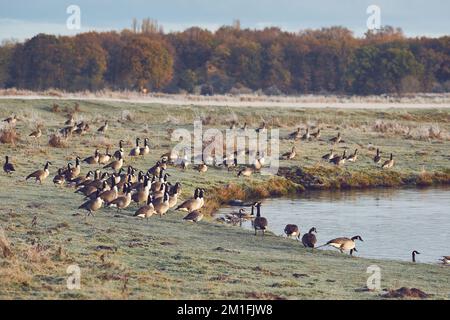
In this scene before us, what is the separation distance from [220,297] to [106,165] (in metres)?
17.1

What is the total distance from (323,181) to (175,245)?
645 inches

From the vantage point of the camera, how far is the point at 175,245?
726 inches

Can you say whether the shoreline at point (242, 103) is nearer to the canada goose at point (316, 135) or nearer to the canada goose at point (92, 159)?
the canada goose at point (316, 135)

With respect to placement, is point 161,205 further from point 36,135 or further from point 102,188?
point 36,135

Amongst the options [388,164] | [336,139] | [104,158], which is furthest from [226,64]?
[104,158]

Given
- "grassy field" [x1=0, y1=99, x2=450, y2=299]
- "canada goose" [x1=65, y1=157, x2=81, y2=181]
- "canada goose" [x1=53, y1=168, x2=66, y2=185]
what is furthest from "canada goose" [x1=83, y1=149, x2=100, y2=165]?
"canada goose" [x1=53, y1=168, x2=66, y2=185]

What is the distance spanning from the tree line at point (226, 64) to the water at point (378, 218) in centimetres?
6201

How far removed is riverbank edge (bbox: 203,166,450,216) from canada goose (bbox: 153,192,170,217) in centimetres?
728

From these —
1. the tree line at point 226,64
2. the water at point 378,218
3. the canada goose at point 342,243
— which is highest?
the tree line at point 226,64

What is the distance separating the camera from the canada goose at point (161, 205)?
22239 millimetres

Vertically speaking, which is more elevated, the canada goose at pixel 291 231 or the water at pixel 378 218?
the canada goose at pixel 291 231

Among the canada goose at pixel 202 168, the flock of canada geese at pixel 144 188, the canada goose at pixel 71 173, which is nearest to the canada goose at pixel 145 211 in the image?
the flock of canada geese at pixel 144 188
